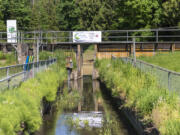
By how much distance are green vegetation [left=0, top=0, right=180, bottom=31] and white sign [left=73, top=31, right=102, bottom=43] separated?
507 inches

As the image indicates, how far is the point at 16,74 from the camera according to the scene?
11.7 metres

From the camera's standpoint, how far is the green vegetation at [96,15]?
4572 centimetres

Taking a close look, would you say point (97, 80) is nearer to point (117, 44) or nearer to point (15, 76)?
point (117, 44)

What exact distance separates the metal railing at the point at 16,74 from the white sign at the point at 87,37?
15.7 meters

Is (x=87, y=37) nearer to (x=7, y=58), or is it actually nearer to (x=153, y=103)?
(x=7, y=58)

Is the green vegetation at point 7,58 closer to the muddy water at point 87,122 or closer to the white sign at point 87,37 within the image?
the white sign at point 87,37

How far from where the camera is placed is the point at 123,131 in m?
13.1

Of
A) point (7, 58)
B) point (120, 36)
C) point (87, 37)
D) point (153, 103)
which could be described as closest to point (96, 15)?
point (120, 36)

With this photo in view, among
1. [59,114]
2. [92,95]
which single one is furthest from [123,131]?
[92,95]

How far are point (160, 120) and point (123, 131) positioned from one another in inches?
169

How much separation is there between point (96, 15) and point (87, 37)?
105ft

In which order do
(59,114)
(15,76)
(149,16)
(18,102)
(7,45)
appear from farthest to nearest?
(149,16) < (7,45) < (59,114) < (15,76) < (18,102)

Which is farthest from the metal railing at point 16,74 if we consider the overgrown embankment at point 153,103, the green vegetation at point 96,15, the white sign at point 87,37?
the green vegetation at point 96,15

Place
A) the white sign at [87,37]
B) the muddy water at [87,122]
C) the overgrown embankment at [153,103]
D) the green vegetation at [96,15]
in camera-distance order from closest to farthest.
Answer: the overgrown embankment at [153,103] → the muddy water at [87,122] → the white sign at [87,37] → the green vegetation at [96,15]
